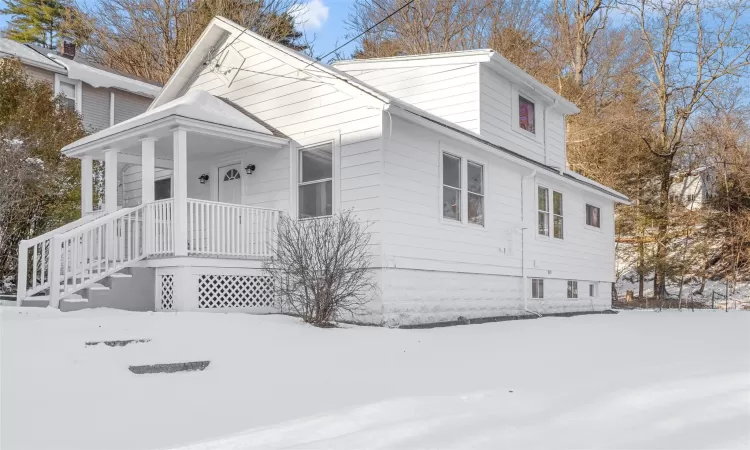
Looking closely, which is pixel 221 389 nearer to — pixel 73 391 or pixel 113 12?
pixel 73 391

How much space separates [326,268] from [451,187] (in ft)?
12.0

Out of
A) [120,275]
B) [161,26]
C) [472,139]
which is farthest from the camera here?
[161,26]

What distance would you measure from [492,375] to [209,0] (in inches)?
843

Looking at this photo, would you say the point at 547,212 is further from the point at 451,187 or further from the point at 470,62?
the point at 451,187

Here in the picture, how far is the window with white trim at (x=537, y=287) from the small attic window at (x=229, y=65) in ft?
26.2

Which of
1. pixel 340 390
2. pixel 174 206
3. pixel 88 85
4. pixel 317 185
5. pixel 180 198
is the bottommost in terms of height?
pixel 340 390

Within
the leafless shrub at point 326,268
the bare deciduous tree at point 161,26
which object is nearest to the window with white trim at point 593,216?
the leafless shrub at point 326,268

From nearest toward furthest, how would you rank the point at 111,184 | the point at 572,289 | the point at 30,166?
the point at 111,184 → the point at 30,166 → the point at 572,289

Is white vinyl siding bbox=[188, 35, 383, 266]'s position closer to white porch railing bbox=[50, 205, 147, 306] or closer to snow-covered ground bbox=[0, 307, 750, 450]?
white porch railing bbox=[50, 205, 147, 306]

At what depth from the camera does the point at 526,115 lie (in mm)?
15656

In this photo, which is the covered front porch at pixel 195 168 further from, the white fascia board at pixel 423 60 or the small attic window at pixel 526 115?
the small attic window at pixel 526 115

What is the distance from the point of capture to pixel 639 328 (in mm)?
12625

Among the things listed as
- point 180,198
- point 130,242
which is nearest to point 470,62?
point 180,198

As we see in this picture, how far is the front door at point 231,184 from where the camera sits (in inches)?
498
